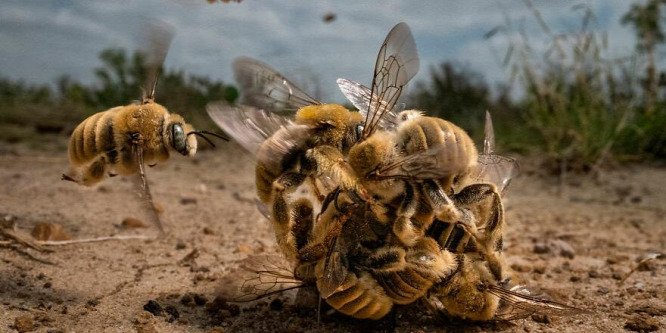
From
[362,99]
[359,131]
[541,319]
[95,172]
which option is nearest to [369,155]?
[359,131]

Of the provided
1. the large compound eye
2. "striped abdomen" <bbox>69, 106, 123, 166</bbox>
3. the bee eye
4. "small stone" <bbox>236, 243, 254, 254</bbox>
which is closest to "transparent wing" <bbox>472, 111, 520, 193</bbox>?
the bee eye

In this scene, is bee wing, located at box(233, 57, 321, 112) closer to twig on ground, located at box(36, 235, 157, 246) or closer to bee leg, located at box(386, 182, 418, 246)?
bee leg, located at box(386, 182, 418, 246)

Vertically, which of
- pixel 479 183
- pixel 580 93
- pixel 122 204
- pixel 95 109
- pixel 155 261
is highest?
pixel 479 183

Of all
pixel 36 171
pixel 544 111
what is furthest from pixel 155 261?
pixel 544 111

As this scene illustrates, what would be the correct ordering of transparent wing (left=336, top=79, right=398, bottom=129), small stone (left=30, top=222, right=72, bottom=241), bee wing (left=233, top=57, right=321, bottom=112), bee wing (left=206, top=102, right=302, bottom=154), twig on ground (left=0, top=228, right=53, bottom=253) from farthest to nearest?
small stone (left=30, top=222, right=72, bottom=241)
twig on ground (left=0, top=228, right=53, bottom=253)
bee wing (left=233, top=57, right=321, bottom=112)
transparent wing (left=336, top=79, right=398, bottom=129)
bee wing (left=206, top=102, right=302, bottom=154)

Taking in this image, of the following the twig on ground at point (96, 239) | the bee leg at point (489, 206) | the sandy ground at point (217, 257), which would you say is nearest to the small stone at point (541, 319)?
the sandy ground at point (217, 257)

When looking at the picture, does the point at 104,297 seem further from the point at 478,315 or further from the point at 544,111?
the point at 544,111
